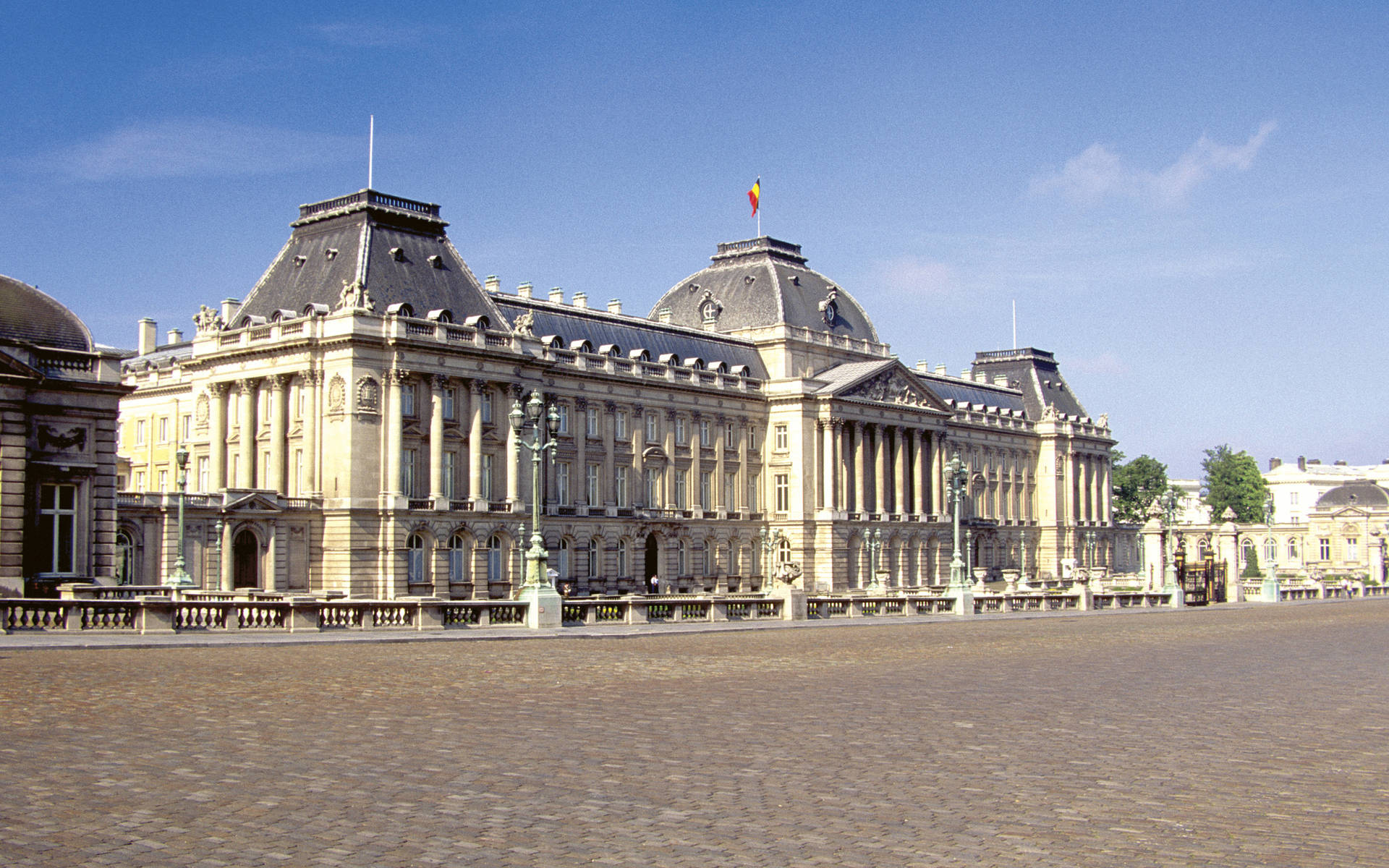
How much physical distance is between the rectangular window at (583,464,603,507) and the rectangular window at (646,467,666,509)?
4392mm

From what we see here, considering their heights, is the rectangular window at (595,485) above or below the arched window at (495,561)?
above

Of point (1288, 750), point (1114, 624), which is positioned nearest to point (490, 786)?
point (1288, 750)

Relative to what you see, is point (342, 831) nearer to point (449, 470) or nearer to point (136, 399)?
point (449, 470)

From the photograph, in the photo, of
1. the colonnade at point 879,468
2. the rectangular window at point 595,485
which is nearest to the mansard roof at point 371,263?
the rectangular window at point 595,485

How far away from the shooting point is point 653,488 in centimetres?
9088

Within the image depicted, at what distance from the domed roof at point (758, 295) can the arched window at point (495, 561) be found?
3114 cm

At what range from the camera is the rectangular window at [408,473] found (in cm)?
7200

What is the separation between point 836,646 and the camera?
121ft

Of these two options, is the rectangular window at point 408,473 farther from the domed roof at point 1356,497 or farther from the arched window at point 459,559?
the domed roof at point 1356,497

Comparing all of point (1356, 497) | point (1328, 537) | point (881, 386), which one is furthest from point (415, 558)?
point (1356, 497)

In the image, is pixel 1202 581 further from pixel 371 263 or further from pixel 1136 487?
pixel 1136 487

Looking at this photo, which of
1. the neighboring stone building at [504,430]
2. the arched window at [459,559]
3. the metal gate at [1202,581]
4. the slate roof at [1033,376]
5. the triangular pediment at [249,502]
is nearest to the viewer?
the triangular pediment at [249,502]

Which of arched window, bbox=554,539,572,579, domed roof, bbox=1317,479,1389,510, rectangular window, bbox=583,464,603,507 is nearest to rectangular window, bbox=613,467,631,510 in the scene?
rectangular window, bbox=583,464,603,507

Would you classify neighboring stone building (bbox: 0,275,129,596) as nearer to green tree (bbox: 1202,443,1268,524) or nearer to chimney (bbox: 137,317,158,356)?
chimney (bbox: 137,317,158,356)
